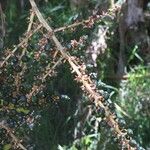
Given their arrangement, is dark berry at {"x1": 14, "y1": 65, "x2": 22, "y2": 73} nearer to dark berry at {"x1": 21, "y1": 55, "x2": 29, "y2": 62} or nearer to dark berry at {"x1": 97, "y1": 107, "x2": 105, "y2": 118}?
dark berry at {"x1": 21, "y1": 55, "x2": 29, "y2": 62}

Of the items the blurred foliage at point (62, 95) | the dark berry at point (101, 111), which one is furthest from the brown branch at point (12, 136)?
the dark berry at point (101, 111)

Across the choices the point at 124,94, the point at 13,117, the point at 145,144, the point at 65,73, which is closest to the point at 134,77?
the point at 124,94

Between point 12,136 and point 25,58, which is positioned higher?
point 25,58

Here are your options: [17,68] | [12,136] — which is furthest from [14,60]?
[12,136]

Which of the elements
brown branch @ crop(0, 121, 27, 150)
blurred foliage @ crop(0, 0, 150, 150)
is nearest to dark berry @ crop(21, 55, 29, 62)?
blurred foliage @ crop(0, 0, 150, 150)

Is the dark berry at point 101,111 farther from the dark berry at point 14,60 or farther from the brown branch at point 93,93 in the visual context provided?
the dark berry at point 14,60

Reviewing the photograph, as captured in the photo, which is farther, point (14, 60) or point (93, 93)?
point (14, 60)

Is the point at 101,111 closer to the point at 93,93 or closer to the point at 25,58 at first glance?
Answer: the point at 93,93

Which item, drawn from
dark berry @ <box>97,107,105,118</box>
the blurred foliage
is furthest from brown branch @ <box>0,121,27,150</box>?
dark berry @ <box>97,107,105,118</box>

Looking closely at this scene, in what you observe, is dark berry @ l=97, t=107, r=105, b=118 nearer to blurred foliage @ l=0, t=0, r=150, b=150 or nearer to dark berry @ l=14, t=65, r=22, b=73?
blurred foliage @ l=0, t=0, r=150, b=150

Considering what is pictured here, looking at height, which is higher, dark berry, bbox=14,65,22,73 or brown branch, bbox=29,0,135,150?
dark berry, bbox=14,65,22,73

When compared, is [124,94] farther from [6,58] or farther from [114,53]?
[6,58]

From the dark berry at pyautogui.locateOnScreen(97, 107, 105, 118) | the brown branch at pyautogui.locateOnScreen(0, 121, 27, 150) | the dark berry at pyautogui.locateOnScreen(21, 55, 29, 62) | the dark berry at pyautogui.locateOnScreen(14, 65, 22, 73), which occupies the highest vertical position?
the dark berry at pyautogui.locateOnScreen(21, 55, 29, 62)

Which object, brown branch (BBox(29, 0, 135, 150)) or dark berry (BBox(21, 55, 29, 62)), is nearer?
brown branch (BBox(29, 0, 135, 150))
